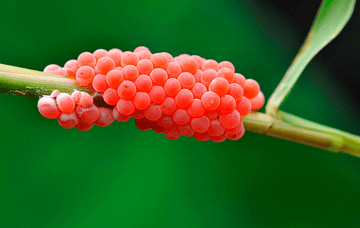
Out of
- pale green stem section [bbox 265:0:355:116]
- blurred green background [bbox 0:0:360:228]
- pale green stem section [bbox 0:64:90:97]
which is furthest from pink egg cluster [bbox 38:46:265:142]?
blurred green background [bbox 0:0:360:228]

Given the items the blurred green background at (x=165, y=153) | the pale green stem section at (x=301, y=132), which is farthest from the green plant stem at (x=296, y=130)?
the blurred green background at (x=165, y=153)

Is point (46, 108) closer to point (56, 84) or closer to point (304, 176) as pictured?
point (56, 84)

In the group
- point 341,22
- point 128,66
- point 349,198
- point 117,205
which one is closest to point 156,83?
point 128,66

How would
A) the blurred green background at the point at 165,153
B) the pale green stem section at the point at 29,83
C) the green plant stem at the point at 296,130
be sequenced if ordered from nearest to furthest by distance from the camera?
the pale green stem section at the point at 29,83, the green plant stem at the point at 296,130, the blurred green background at the point at 165,153

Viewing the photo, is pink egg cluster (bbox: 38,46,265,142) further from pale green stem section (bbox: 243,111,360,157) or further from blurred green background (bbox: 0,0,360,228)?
blurred green background (bbox: 0,0,360,228)

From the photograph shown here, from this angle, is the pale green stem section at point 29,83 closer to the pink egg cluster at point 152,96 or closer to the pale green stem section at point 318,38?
the pink egg cluster at point 152,96

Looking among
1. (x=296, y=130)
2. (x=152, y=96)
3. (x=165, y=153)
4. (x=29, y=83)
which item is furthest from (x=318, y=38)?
(x=165, y=153)

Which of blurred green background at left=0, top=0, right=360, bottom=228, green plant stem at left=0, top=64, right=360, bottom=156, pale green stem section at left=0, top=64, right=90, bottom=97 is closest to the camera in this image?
pale green stem section at left=0, top=64, right=90, bottom=97
